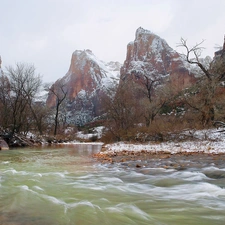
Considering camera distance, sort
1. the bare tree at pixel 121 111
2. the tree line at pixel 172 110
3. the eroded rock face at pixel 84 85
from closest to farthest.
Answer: the tree line at pixel 172 110
the bare tree at pixel 121 111
the eroded rock face at pixel 84 85

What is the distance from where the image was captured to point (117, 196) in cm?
438

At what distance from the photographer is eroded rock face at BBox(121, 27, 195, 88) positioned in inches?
5123

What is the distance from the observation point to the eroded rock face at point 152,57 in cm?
13012

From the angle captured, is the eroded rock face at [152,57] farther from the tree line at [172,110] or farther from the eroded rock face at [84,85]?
the tree line at [172,110]

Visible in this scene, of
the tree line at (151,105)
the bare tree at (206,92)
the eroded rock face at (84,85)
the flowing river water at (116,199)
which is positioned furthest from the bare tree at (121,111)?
the eroded rock face at (84,85)

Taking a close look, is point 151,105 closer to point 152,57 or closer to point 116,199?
point 116,199

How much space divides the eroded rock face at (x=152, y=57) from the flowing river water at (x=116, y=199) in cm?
12097

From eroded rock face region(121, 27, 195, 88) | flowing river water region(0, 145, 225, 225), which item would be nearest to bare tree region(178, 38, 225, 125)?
flowing river water region(0, 145, 225, 225)

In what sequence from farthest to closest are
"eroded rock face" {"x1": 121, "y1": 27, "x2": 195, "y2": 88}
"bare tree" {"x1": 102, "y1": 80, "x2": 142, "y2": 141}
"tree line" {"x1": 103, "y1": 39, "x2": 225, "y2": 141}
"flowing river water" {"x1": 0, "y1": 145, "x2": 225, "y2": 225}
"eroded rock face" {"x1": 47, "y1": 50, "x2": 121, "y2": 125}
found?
"eroded rock face" {"x1": 47, "y1": 50, "x2": 121, "y2": 125}, "eroded rock face" {"x1": 121, "y1": 27, "x2": 195, "y2": 88}, "bare tree" {"x1": 102, "y1": 80, "x2": 142, "y2": 141}, "tree line" {"x1": 103, "y1": 39, "x2": 225, "y2": 141}, "flowing river water" {"x1": 0, "y1": 145, "x2": 225, "y2": 225}

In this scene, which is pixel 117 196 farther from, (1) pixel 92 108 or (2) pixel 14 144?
(1) pixel 92 108

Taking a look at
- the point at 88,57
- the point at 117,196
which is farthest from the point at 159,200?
the point at 88,57

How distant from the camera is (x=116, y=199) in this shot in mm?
4152

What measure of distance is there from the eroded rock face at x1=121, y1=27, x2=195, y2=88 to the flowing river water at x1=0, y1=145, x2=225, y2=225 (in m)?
121

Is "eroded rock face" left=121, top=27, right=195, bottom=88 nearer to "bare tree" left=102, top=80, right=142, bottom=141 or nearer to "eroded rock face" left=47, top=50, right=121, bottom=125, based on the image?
"eroded rock face" left=47, top=50, right=121, bottom=125
